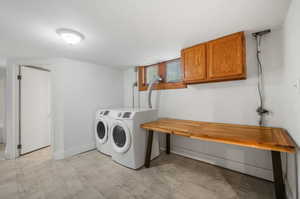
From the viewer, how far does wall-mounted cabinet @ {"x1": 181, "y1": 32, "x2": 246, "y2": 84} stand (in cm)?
159

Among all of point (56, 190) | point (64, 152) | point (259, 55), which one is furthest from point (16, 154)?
point (259, 55)

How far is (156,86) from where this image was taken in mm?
2910

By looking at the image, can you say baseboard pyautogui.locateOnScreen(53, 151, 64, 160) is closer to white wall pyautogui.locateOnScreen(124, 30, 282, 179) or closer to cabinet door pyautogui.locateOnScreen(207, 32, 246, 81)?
white wall pyautogui.locateOnScreen(124, 30, 282, 179)

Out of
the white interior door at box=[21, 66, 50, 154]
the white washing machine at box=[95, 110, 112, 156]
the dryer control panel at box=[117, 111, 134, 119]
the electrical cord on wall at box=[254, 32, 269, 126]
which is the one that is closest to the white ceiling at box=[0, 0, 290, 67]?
the electrical cord on wall at box=[254, 32, 269, 126]

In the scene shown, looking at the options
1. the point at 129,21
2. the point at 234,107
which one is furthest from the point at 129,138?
the point at 234,107

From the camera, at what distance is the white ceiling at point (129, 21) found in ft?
3.68

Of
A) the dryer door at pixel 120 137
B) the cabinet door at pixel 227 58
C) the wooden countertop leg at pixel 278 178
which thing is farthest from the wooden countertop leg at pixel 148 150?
the wooden countertop leg at pixel 278 178

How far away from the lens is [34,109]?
2.78 m

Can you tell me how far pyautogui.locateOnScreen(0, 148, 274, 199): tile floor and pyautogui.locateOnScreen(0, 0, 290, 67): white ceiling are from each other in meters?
1.99

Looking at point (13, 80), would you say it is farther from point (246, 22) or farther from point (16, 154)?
point (246, 22)

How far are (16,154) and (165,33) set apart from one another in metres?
3.58

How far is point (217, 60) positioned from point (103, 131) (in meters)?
2.47

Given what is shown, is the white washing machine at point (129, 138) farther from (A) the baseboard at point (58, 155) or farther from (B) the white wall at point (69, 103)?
(A) the baseboard at point (58, 155)

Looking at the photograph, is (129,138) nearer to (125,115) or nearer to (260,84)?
(125,115)
